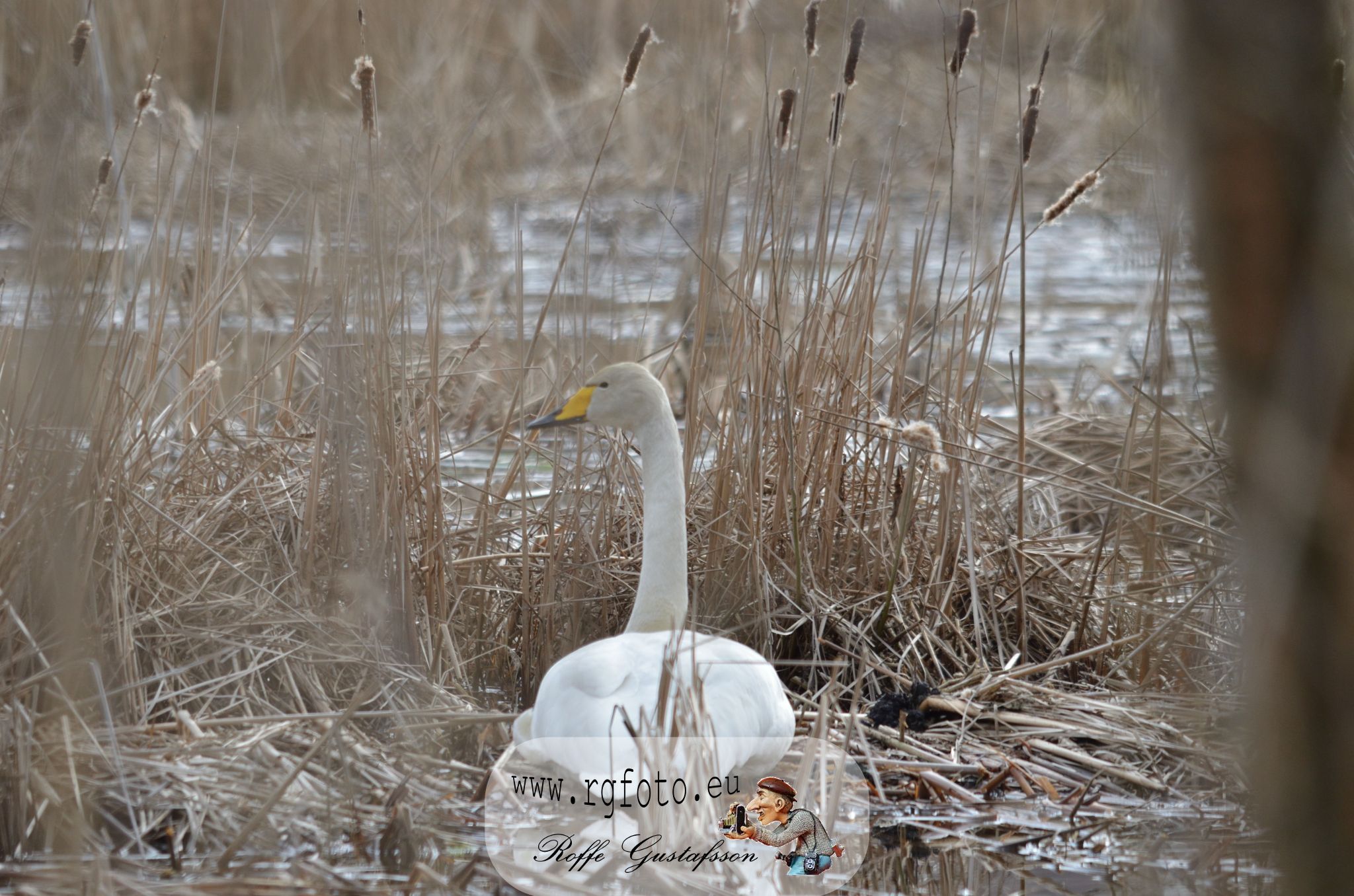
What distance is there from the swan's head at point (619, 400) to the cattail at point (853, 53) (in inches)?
33.6

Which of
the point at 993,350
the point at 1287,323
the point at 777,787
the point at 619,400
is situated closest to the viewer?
the point at 1287,323

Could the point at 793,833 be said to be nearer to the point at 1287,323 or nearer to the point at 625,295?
the point at 1287,323

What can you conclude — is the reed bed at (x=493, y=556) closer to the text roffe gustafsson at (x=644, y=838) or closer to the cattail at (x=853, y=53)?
the cattail at (x=853, y=53)

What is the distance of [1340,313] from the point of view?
0.65m

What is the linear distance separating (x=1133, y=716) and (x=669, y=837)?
50.4 inches

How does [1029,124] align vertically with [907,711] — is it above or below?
above

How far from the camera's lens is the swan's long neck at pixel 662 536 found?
2857mm

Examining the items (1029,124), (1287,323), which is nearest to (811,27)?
(1029,124)

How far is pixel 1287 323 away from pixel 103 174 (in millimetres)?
2879

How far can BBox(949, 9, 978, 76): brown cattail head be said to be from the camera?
10.00 ft

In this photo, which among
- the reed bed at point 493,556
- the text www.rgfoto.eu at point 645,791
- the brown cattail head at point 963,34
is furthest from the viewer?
the brown cattail head at point 963,34

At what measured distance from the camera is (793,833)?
2.32 meters

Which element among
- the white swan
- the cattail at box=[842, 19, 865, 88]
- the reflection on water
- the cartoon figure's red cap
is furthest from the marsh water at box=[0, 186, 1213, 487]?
the cartoon figure's red cap

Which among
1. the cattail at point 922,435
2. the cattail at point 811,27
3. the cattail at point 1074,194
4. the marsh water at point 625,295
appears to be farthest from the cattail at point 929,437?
the cattail at point 811,27
